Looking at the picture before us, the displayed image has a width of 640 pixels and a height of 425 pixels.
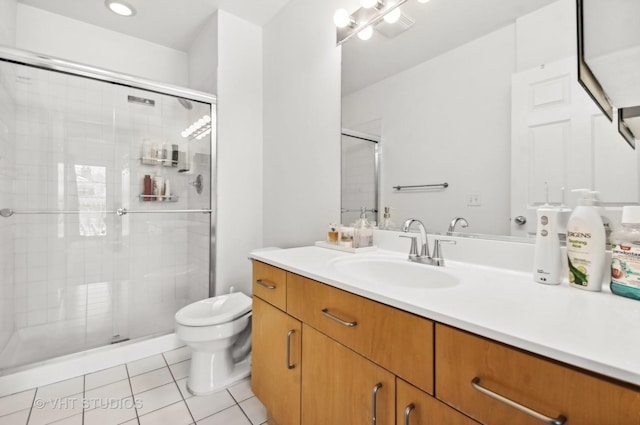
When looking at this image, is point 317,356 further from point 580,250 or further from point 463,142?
point 463,142

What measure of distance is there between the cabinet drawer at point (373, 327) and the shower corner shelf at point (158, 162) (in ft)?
6.09

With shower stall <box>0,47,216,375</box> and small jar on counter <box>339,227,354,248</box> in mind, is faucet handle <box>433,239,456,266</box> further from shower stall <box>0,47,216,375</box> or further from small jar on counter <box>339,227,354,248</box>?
shower stall <box>0,47,216,375</box>

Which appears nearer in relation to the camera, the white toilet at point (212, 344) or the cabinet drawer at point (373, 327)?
the cabinet drawer at point (373, 327)

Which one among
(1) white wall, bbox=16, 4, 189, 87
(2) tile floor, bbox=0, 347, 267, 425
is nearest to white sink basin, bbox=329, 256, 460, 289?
(2) tile floor, bbox=0, 347, 267, 425

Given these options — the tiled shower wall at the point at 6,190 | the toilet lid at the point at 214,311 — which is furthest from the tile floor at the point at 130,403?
the tiled shower wall at the point at 6,190

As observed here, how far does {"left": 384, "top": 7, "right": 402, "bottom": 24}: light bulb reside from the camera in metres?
1.37

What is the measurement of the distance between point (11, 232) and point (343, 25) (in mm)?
2453

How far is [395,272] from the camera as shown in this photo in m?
1.16

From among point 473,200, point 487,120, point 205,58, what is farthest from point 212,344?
point 205,58

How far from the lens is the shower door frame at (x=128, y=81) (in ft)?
5.24

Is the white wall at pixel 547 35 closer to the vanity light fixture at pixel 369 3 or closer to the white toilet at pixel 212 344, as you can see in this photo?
the vanity light fixture at pixel 369 3

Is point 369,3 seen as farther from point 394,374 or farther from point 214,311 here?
point 214,311

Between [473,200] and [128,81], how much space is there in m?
2.20

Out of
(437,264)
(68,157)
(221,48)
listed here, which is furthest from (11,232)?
(437,264)
